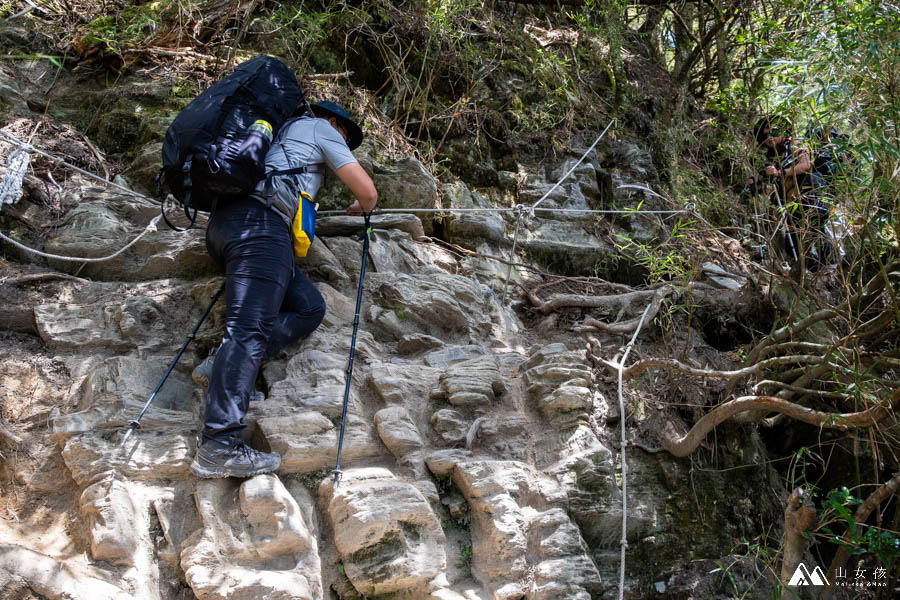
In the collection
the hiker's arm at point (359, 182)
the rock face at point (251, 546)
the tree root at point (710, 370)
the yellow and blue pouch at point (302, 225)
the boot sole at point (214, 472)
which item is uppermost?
the hiker's arm at point (359, 182)

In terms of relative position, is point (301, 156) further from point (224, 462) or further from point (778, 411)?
point (778, 411)

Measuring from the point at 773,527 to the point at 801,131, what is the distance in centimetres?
283

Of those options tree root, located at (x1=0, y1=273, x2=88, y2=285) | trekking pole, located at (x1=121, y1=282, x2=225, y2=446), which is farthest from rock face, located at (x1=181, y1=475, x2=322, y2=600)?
tree root, located at (x1=0, y1=273, x2=88, y2=285)

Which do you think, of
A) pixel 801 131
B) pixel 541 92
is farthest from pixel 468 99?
pixel 801 131

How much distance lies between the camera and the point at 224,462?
12.3ft

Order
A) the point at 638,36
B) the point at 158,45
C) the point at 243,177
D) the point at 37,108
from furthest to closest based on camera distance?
the point at 638,36 → the point at 158,45 → the point at 37,108 → the point at 243,177

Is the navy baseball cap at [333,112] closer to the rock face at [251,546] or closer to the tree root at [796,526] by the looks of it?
the rock face at [251,546]

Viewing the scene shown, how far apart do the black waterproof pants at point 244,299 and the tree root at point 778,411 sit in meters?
2.77

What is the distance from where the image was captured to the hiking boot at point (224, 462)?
3.76 meters

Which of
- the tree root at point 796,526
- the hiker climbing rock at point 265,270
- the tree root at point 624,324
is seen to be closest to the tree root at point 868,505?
the tree root at point 796,526

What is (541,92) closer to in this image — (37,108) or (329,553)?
(37,108)

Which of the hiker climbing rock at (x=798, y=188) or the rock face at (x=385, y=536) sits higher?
the hiker climbing rock at (x=798, y=188)

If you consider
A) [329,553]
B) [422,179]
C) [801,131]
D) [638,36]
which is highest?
[638,36]

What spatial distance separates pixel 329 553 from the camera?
152 inches
